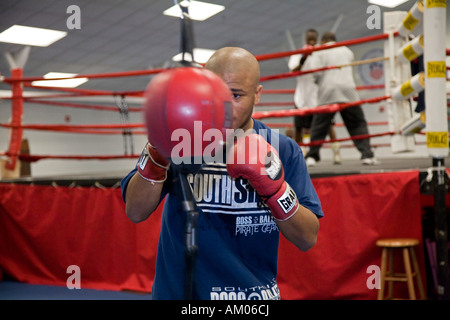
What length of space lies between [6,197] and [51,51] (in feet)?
17.3

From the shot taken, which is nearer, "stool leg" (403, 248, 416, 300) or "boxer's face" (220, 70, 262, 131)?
"boxer's face" (220, 70, 262, 131)

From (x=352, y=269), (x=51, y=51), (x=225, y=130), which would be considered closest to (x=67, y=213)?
(x=352, y=269)

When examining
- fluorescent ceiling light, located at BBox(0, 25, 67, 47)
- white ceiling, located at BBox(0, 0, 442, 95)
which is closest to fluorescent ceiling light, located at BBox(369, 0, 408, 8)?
white ceiling, located at BBox(0, 0, 442, 95)

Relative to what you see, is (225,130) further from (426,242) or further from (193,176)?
(426,242)

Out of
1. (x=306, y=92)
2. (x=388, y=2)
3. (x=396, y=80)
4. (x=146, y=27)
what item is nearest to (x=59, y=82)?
(x=146, y=27)

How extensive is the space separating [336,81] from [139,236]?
1.93 m

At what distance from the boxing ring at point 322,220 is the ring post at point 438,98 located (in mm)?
12

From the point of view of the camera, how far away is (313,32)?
3975 mm

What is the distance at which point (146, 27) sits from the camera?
7430mm

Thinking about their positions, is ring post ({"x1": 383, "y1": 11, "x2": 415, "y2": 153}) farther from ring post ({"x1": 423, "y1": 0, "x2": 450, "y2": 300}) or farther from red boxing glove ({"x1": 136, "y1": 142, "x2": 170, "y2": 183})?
red boxing glove ({"x1": 136, "y1": 142, "x2": 170, "y2": 183})

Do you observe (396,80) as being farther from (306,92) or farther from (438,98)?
(306,92)

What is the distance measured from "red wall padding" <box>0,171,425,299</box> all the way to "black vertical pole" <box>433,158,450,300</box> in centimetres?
42

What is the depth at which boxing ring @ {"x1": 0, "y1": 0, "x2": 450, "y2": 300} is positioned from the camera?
96.4 inches

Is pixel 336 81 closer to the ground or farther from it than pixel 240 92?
farther from it
